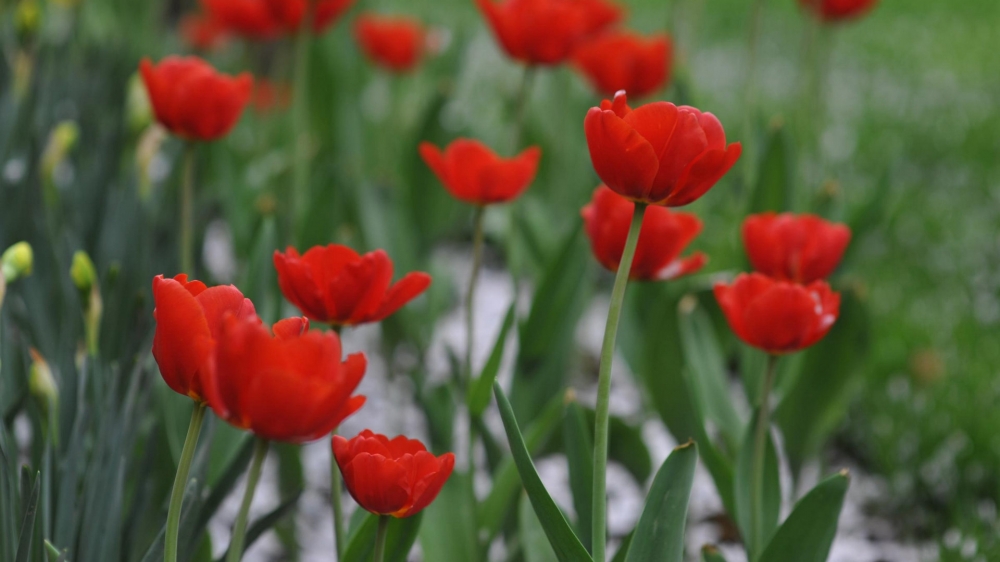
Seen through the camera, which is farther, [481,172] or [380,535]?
[481,172]

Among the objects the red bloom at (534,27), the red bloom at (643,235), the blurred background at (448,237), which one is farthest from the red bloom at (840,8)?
the red bloom at (643,235)

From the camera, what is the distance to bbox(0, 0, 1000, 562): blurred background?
1213 millimetres

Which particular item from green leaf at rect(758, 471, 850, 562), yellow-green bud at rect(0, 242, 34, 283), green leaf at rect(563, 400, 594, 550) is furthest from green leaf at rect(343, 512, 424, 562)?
yellow-green bud at rect(0, 242, 34, 283)

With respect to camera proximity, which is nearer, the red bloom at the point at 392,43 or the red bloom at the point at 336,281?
the red bloom at the point at 336,281

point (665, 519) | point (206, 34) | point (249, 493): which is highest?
point (206, 34)

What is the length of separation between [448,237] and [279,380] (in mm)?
2000

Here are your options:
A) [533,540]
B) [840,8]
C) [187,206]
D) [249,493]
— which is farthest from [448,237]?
[249,493]

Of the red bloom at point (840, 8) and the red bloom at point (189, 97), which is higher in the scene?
the red bloom at point (189, 97)

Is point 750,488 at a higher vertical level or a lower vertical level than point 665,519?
lower

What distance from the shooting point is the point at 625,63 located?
1.71m

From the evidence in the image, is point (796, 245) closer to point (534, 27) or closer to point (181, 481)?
point (534, 27)

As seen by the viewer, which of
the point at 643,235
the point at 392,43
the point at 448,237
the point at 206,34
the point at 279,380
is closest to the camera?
the point at 279,380

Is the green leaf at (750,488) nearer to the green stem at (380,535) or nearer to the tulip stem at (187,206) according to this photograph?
the green stem at (380,535)

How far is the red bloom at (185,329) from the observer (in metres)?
0.59
